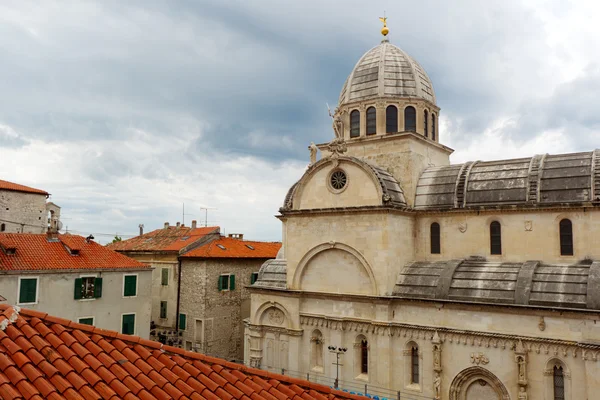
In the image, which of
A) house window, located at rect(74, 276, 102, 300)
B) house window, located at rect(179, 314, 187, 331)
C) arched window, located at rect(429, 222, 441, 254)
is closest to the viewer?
arched window, located at rect(429, 222, 441, 254)

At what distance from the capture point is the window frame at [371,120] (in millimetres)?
25922

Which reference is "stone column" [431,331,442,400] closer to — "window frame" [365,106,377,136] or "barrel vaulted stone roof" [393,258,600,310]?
"barrel vaulted stone roof" [393,258,600,310]

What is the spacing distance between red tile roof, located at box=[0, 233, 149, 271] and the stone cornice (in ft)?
39.9

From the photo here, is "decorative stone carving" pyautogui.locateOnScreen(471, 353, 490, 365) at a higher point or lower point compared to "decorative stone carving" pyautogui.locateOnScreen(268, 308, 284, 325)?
lower

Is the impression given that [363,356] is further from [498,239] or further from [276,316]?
[498,239]

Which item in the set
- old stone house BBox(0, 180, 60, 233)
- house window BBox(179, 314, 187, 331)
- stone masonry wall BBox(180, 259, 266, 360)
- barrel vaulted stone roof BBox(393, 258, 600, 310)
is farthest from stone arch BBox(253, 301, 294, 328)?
old stone house BBox(0, 180, 60, 233)

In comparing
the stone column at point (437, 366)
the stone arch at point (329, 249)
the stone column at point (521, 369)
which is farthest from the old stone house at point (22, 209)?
the stone column at point (521, 369)

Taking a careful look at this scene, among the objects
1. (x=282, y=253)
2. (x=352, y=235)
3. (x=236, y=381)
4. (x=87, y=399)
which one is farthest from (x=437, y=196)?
(x=87, y=399)

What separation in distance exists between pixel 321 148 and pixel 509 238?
1126cm

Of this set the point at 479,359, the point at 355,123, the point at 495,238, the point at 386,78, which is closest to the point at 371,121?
the point at 355,123

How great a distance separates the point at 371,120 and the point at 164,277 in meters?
20.0

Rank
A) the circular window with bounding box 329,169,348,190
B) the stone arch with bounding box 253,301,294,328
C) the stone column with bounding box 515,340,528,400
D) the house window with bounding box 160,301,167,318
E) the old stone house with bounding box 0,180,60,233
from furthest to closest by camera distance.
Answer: the old stone house with bounding box 0,180,60,233
the house window with bounding box 160,301,167,318
the stone arch with bounding box 253,301,294,328
the circular window with bounding box 329,169,348,190
the stone column with bounding box 515,340,528,400

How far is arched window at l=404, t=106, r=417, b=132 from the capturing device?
25984 millimetres

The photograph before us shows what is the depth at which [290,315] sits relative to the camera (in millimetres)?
23719
